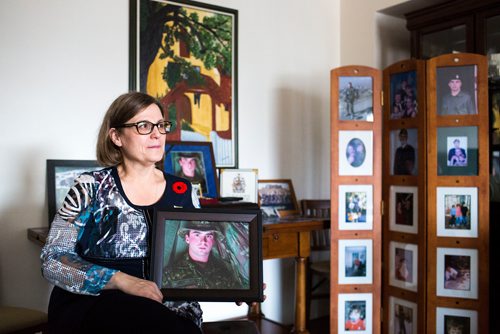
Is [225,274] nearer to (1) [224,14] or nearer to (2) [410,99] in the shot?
(2) [410,99]

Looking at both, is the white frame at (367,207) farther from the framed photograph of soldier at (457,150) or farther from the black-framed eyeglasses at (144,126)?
the black-framed eyeglasses at (144,126)

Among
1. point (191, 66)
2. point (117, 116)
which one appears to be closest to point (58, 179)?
point (191, 66)

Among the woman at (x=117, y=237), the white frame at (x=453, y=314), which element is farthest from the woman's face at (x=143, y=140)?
the white frame at (x=453, y=314)

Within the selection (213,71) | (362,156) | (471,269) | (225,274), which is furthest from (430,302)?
(213,71)

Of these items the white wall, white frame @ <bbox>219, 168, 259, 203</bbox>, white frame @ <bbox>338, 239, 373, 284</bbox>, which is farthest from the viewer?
white frame @ <bbox>219, 168, 259, 203</bbox>

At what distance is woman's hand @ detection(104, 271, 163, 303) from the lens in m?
1.21

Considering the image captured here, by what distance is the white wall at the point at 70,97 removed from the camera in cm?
247

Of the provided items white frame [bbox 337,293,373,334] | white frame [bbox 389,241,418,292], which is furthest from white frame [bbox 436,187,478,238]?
white frame [bbox 337,293,373,334]

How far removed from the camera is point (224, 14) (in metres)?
3.19

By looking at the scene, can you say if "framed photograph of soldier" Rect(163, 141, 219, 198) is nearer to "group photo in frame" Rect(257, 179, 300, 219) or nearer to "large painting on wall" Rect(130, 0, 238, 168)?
"large painting on wall" Rect(130, 0, 238, 168)

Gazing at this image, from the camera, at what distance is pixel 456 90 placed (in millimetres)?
2660

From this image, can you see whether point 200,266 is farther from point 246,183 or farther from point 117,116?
point 246,183

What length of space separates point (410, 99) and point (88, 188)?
208 centimetres

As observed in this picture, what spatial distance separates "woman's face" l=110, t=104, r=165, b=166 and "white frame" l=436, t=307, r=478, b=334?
6.76ft
